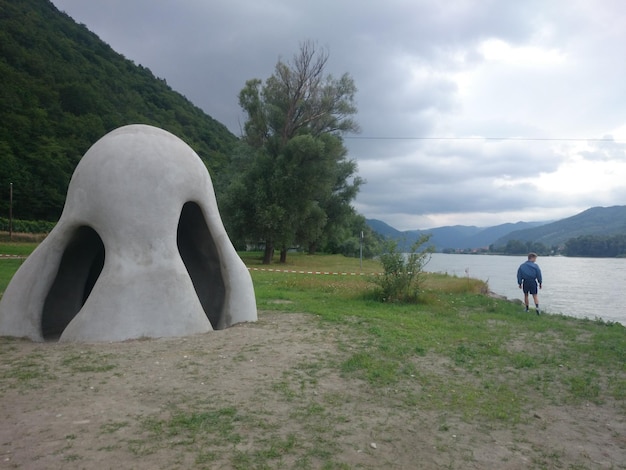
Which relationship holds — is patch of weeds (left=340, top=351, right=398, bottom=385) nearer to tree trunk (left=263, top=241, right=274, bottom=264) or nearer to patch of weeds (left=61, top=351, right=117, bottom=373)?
patch of weeds (left=61, top=351, right=117, bottom=373)

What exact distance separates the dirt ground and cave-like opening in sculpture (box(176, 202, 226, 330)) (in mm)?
3877

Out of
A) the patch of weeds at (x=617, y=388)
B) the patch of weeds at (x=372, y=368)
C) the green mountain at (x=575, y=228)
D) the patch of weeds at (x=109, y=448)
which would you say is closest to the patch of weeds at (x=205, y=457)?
the patch of weeds at (x=109, y=448)

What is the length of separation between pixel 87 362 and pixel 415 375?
4346mm

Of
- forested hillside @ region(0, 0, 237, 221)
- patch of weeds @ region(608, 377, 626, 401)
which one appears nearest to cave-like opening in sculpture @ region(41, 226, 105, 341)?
patch of weeds @ region(608, 377, 626, 401)

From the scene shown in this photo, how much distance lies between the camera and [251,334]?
8.30 metres

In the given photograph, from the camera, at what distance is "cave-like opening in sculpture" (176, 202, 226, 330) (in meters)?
10.5

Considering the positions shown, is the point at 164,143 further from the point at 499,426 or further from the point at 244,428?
the point at 499,426

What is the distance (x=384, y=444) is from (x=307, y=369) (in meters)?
2.31

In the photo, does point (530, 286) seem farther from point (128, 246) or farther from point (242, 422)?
point (242, 422)

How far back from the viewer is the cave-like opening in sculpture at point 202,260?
34.3ft

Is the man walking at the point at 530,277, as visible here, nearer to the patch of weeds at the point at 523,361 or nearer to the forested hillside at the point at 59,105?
the patch of weeds at the point at 523,361

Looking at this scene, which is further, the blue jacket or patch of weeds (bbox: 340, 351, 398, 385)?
the blue jacket

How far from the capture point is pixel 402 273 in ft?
45.6

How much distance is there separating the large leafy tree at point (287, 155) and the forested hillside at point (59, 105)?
17496mm
